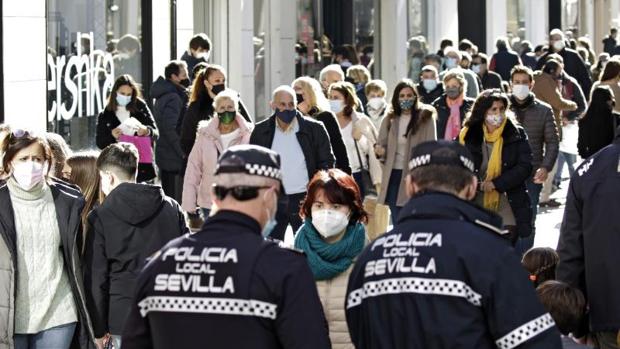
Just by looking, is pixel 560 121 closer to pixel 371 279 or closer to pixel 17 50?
pixel 17 50

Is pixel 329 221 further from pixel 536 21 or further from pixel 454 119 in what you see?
pixel 536 21

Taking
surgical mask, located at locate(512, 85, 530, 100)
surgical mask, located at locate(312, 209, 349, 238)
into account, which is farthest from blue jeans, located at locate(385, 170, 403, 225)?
surgical mask, located at locate(312, 209, 349, 238)

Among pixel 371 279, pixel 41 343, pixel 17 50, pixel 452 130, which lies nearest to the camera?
pixel 371 279

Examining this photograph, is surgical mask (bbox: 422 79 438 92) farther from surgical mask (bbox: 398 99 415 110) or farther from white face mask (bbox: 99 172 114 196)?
white face mask (bbox: 99 172 114 196)

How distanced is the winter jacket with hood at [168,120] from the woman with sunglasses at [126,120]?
71 cm

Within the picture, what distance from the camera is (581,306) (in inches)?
296

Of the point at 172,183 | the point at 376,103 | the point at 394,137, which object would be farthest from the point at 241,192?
the point at 376,103

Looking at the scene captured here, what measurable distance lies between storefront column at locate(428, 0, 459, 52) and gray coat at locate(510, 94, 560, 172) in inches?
826

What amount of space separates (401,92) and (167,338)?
32.2ft

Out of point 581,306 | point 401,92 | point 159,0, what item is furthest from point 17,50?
point 581,306

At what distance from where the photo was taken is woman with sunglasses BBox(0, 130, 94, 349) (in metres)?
8.12

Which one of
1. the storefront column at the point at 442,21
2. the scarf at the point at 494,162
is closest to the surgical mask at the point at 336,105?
the scarf at the point at 494,162

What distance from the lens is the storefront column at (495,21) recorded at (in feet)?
125

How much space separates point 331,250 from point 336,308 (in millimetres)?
321
